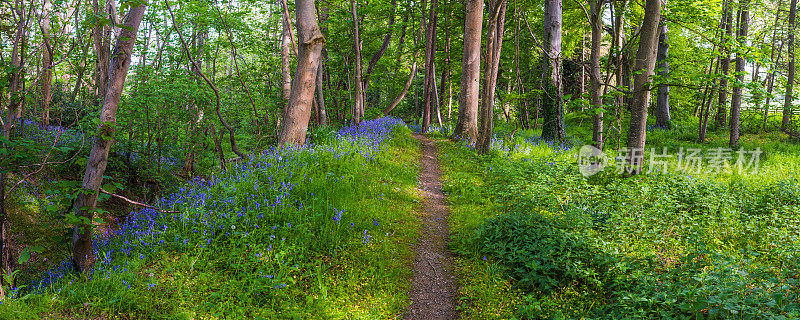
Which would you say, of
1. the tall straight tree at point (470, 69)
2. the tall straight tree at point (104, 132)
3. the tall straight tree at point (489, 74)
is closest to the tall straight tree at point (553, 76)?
the tall straight tree at point (470, 69)

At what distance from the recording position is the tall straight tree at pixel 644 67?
21.3 ft

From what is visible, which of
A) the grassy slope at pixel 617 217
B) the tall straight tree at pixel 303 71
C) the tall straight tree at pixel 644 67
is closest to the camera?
the grassy slope at pixel 617 217

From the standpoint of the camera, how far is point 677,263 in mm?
4254

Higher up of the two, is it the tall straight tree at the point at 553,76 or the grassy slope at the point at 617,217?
the tall straight tree at the point at 553,76

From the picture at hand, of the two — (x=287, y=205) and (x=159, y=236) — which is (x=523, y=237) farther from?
(x=159, y=236)

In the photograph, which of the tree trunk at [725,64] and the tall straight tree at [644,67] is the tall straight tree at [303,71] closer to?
the tall straight tree at [644,67]

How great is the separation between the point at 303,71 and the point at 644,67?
553cm

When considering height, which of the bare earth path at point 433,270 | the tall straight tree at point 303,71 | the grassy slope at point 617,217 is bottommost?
the bare earth path at point 433,270

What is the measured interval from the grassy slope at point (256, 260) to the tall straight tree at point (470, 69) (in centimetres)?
611

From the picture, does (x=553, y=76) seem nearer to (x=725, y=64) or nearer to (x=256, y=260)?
(x=725, y=64)

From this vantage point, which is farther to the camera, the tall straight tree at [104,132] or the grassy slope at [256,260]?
the tall straight tree at [104,132]

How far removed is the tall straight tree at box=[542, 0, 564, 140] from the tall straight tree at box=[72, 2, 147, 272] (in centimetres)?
988

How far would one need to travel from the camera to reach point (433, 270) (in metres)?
4.66

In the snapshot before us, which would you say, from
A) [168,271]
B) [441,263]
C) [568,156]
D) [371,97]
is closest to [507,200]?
[441,263]
